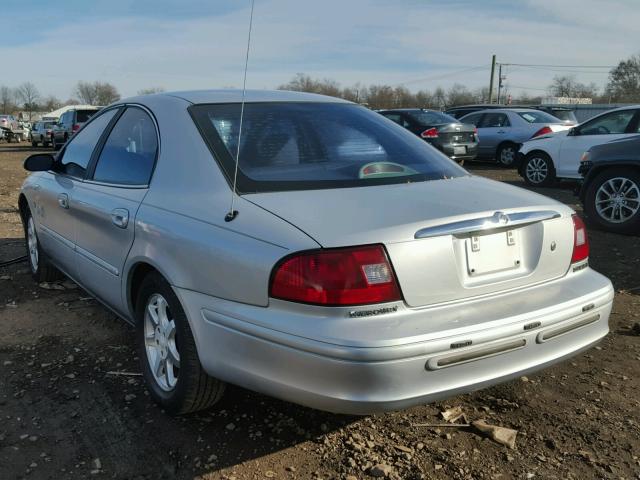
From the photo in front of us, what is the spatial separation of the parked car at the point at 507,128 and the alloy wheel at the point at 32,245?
457 inches

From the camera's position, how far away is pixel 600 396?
309 centimetres

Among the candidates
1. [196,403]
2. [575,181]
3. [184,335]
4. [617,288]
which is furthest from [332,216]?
[575,181]

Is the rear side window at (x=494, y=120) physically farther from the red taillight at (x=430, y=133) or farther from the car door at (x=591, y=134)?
the car door at (x=591, y=134)

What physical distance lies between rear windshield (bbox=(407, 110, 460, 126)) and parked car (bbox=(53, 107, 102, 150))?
14.2 meters

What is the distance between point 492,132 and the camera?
49.3ft

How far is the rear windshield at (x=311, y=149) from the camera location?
105 inches

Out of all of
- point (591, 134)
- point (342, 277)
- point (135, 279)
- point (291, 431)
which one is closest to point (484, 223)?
point (342, 277)

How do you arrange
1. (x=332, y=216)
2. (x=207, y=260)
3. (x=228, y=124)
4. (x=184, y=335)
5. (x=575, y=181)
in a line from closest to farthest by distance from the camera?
(x=332, y=216) < (x=207, y=260) < (x=184, y=335) < (x=228, y=124) < (x=575, y=181)

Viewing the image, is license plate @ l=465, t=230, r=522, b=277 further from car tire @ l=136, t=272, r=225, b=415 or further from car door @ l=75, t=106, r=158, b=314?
car door @ l=75, t=106, r=158, b=314

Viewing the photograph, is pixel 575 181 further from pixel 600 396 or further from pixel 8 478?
pixel 8 478

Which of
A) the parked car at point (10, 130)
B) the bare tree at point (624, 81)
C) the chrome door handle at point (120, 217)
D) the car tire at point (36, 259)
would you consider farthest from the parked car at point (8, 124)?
the bare tree at point (624, 81)

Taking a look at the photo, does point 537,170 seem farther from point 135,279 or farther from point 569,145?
point 135,279

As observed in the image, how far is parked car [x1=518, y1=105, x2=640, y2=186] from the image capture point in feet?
30.6

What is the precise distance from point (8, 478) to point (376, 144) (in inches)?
90.4
